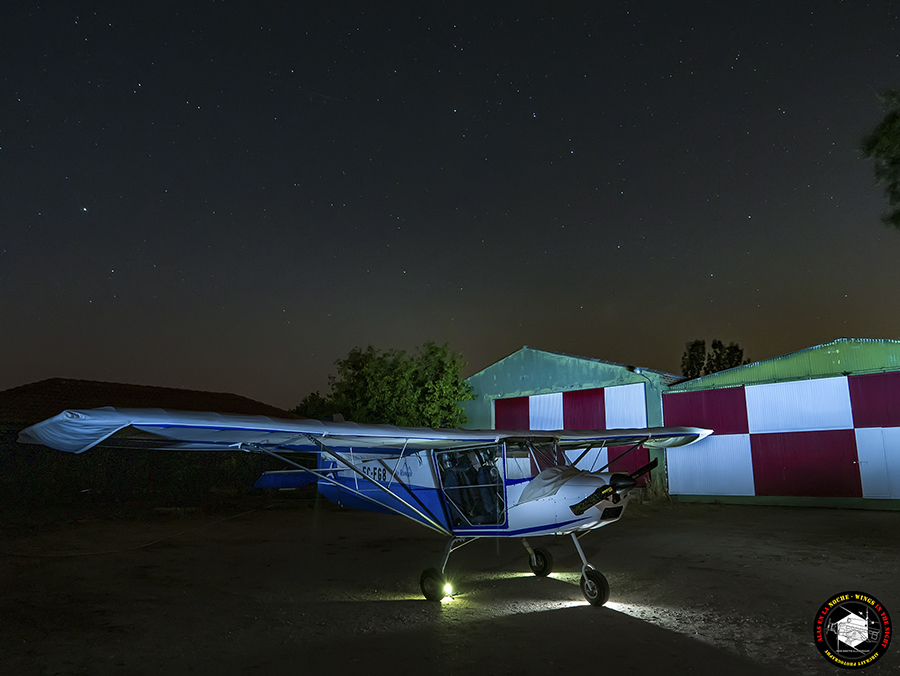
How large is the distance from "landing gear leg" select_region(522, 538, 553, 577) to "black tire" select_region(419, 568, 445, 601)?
187 centimetres

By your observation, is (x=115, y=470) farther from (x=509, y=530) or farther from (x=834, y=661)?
(x=834, y=661)

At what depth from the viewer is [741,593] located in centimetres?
784

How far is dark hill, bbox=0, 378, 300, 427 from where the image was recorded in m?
34.8

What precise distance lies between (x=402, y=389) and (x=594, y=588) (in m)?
18.9

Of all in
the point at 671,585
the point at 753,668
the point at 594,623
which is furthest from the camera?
the point at 671,585

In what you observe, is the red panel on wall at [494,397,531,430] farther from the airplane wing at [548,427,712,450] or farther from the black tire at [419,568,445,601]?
the black tire at [419,568,445,601]

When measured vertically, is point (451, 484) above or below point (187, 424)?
below

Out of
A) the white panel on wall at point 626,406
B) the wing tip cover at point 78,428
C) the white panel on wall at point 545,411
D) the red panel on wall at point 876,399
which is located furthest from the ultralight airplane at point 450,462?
the white panel on wall at point 545,411

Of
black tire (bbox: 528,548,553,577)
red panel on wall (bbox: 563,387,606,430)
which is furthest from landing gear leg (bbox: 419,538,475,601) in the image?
red panel on wall (bbox: 563,387,606,430)

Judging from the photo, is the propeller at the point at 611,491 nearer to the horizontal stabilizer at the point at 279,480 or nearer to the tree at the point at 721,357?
the horizontal stabilizer at the point at 279,480

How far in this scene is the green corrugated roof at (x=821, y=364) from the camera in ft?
61.3

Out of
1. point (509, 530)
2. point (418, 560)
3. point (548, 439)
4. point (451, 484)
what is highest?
point (548, 439)

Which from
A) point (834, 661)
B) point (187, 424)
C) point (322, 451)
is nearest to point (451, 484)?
point (322, 451)

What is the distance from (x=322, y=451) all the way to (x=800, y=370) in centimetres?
1852
